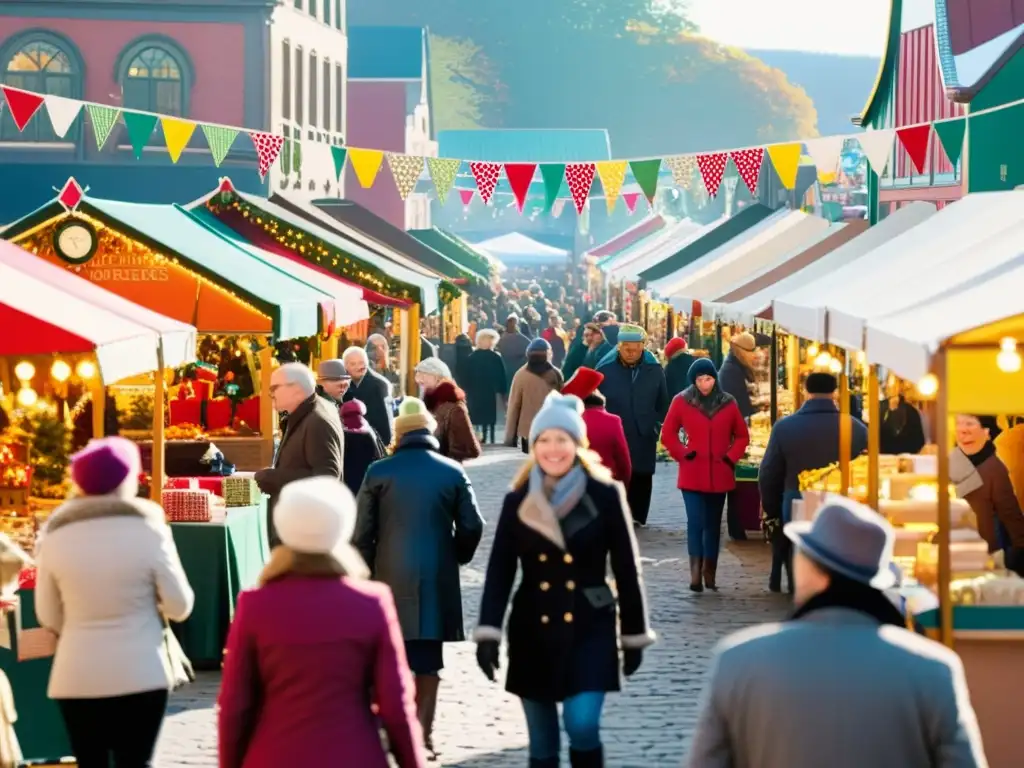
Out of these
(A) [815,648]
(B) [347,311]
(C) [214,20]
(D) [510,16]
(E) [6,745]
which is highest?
(D) [510,16]

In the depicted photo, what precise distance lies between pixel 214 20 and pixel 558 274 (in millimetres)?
50074

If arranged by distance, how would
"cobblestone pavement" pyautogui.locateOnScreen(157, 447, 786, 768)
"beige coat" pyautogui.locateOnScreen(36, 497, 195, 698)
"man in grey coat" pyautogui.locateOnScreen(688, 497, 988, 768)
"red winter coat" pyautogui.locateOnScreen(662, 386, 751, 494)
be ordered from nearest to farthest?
1. "man in grey coat" pyautogui.locateOnScreen(688, 497, 988, 768)
2. "beige coat" pyautogui.locateOnScreen(36, 497, 195, 698)
3. "cobblestone pavement" pyautogui.locateOnScreen(157, 447, 786, 768)
4. "red winter coat" pyautogui.locateOnScreen(662, 386, 751, 494)

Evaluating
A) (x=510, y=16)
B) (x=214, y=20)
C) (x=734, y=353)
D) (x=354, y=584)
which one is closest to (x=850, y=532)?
(x=354, y=584)

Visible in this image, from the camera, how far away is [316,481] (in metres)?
5.77

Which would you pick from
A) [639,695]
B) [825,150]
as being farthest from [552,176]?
[639,695]

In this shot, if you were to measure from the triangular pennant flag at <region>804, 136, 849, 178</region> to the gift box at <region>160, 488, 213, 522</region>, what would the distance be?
340 inches

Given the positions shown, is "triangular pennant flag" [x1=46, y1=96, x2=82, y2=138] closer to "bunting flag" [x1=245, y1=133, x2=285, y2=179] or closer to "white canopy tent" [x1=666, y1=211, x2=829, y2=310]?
"bunting flag" [x1=245, y1=133, x2=285, y2=179]

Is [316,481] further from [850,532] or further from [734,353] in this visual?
[734,353]

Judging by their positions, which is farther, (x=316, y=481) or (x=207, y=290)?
(x=207, y=290)

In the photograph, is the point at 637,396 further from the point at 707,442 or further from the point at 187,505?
the point at 187,505

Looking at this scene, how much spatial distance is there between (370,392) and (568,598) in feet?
27.6

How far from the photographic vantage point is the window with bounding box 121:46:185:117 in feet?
129

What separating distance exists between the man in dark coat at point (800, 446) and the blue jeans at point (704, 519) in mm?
513

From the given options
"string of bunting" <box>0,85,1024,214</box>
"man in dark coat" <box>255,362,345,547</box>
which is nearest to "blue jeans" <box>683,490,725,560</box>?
"man in dark coat" <box>255,362,345,547</box>
